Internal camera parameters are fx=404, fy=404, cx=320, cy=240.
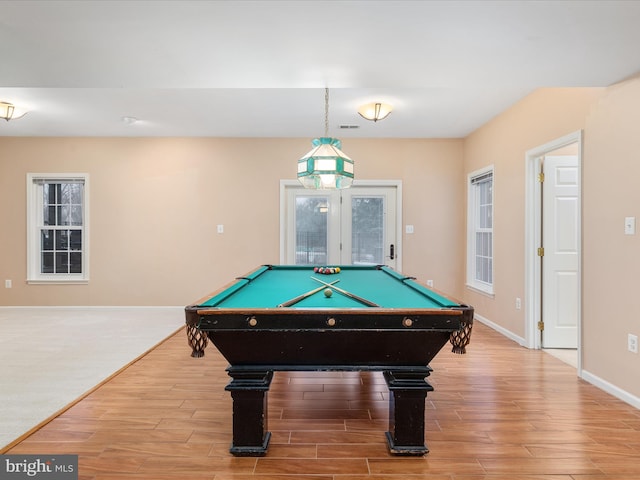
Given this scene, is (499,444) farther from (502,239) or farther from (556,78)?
(502,239)

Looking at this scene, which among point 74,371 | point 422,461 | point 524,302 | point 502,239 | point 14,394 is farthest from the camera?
point 502,239

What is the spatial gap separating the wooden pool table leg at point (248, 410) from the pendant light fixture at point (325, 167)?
1667 mm

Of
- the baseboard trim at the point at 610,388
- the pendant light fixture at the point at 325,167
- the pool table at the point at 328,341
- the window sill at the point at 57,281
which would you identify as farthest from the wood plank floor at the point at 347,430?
the window sill at the point at 57,281

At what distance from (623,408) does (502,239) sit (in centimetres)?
231

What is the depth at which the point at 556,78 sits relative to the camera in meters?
2.89

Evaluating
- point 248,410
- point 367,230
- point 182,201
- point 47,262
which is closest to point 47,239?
point 47,262

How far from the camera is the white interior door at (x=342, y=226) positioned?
19.4 feet

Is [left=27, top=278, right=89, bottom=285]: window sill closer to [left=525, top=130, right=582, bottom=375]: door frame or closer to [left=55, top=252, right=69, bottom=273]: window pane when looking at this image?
[left=55, top=252, right=69, bottom=273]: window pane

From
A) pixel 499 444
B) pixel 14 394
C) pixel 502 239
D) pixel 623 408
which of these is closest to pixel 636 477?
pixel 499 444

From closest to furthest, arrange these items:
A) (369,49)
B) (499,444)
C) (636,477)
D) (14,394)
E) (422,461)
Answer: (636,477) → (422,461) → (499,444) → (369,49) → (14,394)

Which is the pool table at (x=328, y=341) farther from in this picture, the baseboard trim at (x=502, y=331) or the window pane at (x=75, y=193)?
the window pane at (x=75, y=193)

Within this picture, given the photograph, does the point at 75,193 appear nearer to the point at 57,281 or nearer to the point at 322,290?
the point at 57,281

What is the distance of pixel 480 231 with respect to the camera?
5.52 meters

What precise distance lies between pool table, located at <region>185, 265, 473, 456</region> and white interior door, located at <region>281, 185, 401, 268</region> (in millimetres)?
3552
